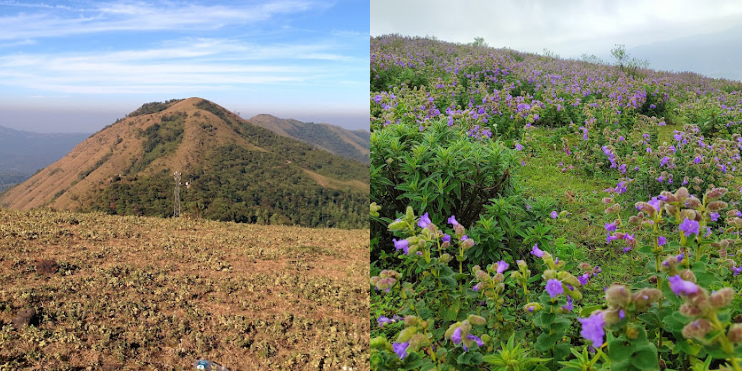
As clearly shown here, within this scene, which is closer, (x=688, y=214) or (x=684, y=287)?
(x=684, y=287)

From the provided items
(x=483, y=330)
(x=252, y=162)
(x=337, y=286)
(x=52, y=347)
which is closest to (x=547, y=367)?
(x=483, y=330)

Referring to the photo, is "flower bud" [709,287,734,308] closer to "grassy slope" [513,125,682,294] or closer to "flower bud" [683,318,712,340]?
"flower bud" [683,318,712,340]

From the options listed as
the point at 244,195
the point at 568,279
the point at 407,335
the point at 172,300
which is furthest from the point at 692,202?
the point at 244,195

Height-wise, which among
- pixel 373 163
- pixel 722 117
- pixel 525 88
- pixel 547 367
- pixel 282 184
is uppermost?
pixel 525 88

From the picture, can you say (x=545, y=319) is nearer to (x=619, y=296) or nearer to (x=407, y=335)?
(x=407, y=335)

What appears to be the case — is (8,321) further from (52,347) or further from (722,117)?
(722,117)

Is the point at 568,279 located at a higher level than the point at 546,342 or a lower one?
higher

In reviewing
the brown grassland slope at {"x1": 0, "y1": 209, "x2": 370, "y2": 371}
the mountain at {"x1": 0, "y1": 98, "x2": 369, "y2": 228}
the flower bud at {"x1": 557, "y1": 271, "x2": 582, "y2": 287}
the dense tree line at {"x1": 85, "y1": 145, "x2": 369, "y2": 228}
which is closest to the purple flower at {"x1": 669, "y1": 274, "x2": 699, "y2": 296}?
the flower bud at {"x1": 557, "y1": 271, "x2": 582, "y2": 287}
